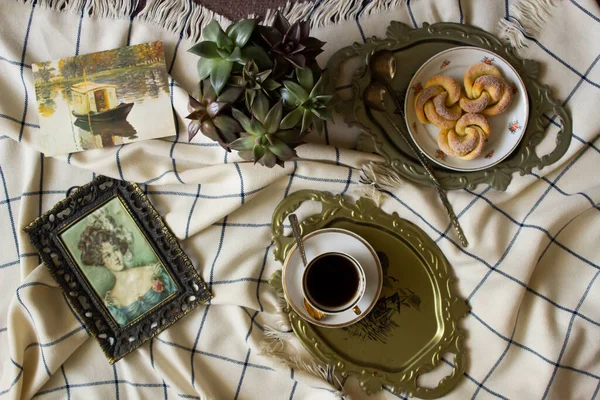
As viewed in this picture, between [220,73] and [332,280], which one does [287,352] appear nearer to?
[332,280]

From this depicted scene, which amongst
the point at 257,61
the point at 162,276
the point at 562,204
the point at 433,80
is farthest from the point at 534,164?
the point at 162,276

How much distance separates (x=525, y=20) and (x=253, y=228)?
1.86ft

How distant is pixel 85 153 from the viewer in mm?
897

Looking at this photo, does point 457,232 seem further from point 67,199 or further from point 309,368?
point 67,199

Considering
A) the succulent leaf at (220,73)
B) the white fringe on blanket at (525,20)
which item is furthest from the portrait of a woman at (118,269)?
the white fringe on blanket at (525,20)

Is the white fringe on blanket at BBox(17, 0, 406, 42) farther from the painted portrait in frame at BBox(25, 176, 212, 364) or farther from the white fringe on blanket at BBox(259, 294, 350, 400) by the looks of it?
the white fringe on blanket at BBox(259, 294, 350, 400)

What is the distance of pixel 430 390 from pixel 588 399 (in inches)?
10.7

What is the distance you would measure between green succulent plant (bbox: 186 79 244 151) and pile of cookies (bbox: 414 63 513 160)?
0.31 m

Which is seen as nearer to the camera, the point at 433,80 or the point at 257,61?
the point at 257,61

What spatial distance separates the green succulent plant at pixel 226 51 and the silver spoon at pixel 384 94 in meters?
0.21

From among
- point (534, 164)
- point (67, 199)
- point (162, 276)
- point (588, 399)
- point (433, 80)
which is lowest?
point (588, 399)

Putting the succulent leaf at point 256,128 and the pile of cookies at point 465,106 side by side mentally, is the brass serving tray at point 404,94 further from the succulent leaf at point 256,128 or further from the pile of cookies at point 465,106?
the succulent leaf at point 256,128

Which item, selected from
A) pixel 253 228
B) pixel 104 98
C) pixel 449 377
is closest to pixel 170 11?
pixel 104 98

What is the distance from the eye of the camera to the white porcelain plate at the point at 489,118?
0.82 metres
